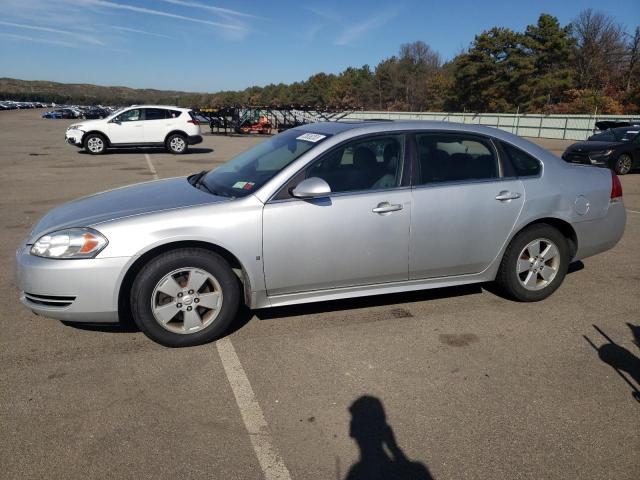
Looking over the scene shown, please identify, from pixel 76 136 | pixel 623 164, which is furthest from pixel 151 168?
pixel 623 164

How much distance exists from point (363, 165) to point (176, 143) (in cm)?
1591

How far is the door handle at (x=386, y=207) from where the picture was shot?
3785 millimetres

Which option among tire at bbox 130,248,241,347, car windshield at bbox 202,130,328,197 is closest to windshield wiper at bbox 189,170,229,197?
car windshield at bbox 202,130,328,197

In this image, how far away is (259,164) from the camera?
4.22 meters

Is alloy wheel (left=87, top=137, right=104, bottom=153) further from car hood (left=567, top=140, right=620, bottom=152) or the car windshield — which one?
car hood (left=567, top=140, right=620, bottom=152)

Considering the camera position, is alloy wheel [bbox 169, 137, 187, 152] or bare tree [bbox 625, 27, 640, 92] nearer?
alloy wheel [bbox 169, 137, 187, 152]

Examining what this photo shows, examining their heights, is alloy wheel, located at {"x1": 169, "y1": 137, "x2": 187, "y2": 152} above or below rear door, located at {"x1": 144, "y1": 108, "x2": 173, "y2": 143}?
below

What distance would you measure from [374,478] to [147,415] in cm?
131

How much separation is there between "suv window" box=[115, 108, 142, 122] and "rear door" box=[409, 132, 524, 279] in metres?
15.8

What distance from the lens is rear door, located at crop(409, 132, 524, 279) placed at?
3.96m

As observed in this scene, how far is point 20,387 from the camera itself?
120 inches

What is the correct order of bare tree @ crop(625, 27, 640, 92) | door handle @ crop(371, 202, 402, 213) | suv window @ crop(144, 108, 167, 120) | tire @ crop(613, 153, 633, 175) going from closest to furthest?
door handle @ crop(371, 202, 402, 213)
tire @ crop(613, 153, 633, 175)
suv window @ crop(144, 108, 167, 120)
bare tree @ crop(625, 27, 640, 92)

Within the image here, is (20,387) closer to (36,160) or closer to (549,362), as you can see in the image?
(549,362)

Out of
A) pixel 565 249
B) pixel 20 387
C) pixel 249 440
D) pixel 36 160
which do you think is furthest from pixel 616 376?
pixel 36 160
